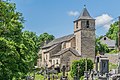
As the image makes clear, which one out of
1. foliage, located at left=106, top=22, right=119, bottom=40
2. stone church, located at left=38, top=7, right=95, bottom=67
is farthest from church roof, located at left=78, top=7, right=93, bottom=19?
foliage, located at left=106, top=22, right=119, bottom=40

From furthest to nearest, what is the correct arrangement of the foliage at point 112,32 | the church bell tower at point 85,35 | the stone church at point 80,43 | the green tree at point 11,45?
the foliage at point 112,32, the church bell tower at point 85,35, the stone church at point 80,43, the green tree at point 11,45

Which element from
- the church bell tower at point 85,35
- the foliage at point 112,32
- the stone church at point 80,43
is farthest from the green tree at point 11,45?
the foliage at point 112,32

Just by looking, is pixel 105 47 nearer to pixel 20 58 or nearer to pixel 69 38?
pixel 69 38

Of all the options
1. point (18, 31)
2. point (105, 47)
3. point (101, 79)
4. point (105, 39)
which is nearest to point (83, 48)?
point (105, 47)

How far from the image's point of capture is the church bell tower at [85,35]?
85881 mm

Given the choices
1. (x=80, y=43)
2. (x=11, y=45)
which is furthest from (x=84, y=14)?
(x=11, y=45)

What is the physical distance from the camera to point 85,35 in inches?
3438

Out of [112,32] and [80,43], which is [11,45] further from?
[112,32]

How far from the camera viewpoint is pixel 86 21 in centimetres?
8762

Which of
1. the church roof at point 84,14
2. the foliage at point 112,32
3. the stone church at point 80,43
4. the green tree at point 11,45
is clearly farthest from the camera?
the foliage at point 112,32

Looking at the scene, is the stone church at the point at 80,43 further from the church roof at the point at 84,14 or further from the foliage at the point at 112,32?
the foliage at the point at 112,32

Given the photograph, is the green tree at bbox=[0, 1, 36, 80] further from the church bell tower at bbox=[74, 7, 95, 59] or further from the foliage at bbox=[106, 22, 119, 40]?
the foliage at bbox=[106, 22, 119, 40]

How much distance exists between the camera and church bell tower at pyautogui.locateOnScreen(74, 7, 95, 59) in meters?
85.9

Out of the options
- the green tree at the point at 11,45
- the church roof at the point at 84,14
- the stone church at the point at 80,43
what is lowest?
the green tree at the point at 11,45
